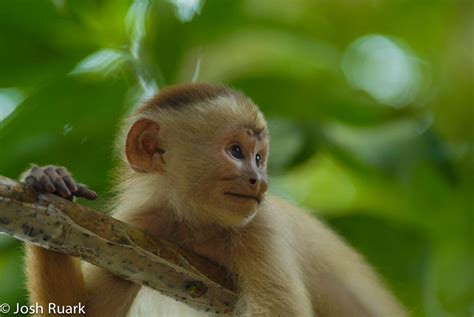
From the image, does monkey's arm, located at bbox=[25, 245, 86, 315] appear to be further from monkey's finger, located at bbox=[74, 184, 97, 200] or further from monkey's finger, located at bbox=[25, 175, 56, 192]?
monkey's finger, located at bbox=[25, 175, 56, 192]

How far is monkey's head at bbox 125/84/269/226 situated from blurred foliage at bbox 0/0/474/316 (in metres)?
0.22

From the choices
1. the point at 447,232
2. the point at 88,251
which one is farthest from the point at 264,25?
the point at 88,251

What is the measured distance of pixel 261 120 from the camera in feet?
16.0

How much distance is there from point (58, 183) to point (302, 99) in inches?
84.6

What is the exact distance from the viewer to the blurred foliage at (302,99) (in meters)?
4.83

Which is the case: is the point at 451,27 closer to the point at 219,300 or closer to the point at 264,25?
the point at 264,25

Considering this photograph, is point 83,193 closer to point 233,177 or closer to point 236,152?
point 233,177

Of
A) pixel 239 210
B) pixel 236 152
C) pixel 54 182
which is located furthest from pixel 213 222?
pixel 54 182

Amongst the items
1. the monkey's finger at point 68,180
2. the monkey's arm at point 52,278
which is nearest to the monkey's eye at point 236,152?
the monkey's arm at point 52,278

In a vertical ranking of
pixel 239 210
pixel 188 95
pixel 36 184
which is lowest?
pixel 36 184

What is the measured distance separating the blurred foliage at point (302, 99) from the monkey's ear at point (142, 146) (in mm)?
157

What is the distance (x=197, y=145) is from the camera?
485cm

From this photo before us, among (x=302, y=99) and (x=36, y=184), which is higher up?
(x=302, y=99)

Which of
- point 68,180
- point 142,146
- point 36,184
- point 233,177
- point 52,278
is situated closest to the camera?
point 36,184
